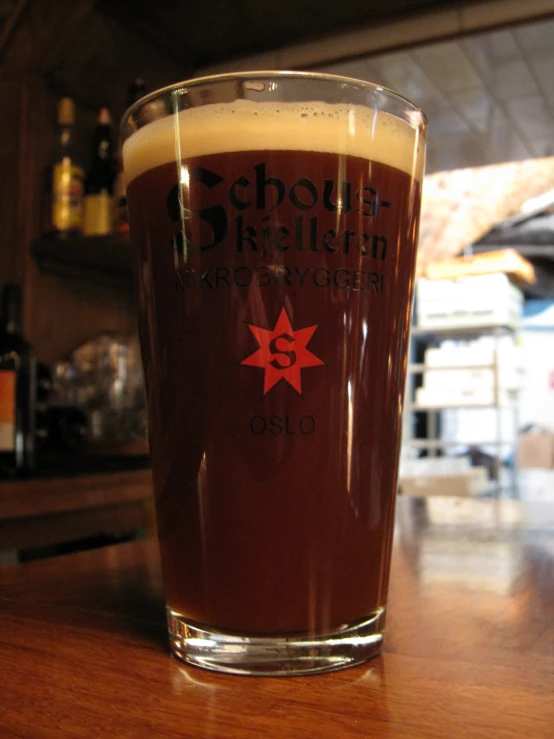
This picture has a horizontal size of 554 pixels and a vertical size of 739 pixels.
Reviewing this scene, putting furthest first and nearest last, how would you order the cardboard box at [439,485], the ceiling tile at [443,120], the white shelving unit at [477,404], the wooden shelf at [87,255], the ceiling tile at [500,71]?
the white shelving unit at [477,404], the cardboard box at [439,485], the ceiling tile at [443,120], the ceiling tile at [500,71], the wooden shelf at [87,255]

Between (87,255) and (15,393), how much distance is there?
1.80 ft

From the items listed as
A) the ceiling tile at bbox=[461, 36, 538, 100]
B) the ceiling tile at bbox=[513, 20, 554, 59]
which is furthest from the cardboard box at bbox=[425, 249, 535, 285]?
the ceiling tile at bbox=[513, 20, 554, 59]

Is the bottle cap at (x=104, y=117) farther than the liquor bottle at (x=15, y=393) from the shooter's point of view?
Yes

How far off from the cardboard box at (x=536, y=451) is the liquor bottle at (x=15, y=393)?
4.91 m

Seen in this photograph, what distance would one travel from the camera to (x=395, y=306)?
0.36 m

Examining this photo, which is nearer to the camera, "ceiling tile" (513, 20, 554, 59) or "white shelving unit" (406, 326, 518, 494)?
"ceiling tile" (513, 20, 554, 59)

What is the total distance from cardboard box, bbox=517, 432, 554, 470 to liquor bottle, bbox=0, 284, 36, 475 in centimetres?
491

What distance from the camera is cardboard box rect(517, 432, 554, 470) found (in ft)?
19.0

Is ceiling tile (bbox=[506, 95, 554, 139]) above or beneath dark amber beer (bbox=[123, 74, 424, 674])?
above

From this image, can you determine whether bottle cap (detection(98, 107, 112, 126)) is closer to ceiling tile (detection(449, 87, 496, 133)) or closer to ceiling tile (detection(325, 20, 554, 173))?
ceiling tile (detection(325, 20, 554, 173))

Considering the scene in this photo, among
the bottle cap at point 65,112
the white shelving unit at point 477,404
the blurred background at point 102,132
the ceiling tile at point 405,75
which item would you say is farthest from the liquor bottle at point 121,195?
the white shelving unit at point 477,404

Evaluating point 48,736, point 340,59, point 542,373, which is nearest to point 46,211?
point 340,59

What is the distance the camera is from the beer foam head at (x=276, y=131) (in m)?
0.33

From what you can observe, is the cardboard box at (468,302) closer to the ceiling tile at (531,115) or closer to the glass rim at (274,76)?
the ceiling tile at (531,115)
